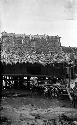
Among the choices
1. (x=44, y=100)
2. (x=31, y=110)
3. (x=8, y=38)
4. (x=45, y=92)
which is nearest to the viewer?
(x=31, y=110)

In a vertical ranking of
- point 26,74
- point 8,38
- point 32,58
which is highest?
point 8,38

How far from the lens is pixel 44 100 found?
1852cm

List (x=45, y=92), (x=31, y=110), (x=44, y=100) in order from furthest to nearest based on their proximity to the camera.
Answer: (x=45, y=92) < (x=44, y=100) < (x=31, y=110)

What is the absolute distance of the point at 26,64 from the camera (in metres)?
22.5

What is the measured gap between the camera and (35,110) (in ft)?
49.4

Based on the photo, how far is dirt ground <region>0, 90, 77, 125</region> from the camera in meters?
12.2

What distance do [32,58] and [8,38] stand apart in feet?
18.4

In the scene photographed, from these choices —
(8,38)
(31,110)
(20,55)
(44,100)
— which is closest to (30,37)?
(8,38)

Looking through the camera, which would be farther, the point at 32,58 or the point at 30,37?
the point at 30,37

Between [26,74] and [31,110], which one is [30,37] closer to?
[26,74]

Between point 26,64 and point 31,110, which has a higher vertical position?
point 26,64

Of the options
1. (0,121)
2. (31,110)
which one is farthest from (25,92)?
(0,121)

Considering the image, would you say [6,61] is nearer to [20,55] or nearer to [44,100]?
[20,55]

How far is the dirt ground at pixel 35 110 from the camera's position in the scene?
12156mm
